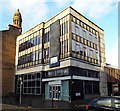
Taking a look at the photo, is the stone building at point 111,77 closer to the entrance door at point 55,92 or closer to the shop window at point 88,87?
the shop window at point 88,87

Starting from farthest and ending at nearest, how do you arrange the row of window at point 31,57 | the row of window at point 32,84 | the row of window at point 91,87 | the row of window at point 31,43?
1. the row of window at point 31,43
2. the row of window at point 31,57
3. the row of window at point 32,84
4. the row of window at point 91,87

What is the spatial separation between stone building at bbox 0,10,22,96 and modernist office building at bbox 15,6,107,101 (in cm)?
462

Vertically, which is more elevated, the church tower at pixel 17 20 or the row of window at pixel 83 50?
the church tower at pixel 17 20

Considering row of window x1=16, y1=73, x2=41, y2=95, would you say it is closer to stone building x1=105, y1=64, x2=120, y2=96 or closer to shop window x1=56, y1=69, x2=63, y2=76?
shop window x1=56, y1=69, x2=63, y2=76

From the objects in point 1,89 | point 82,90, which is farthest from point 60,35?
point 1,89

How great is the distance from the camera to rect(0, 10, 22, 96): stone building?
36125mm

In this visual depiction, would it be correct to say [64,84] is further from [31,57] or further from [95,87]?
[31,57]

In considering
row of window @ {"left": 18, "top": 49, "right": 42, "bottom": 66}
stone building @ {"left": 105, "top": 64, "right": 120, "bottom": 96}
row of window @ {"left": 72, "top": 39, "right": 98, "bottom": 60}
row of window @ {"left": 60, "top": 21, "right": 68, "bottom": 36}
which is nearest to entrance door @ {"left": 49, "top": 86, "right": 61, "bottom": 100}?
row of window @ {"left": 72, "top": 39, "right": 98, "bottom": 60}

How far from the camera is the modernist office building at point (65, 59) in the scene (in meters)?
23.5

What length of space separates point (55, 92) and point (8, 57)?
1987 cm

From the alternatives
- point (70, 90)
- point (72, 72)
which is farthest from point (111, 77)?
point (70, 90)

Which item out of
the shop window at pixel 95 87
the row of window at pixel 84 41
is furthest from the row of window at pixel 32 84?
the shop window at pixel 95 87

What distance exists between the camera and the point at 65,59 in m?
23.6

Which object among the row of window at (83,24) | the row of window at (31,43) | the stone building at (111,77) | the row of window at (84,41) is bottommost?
the stone building at (111,77)
